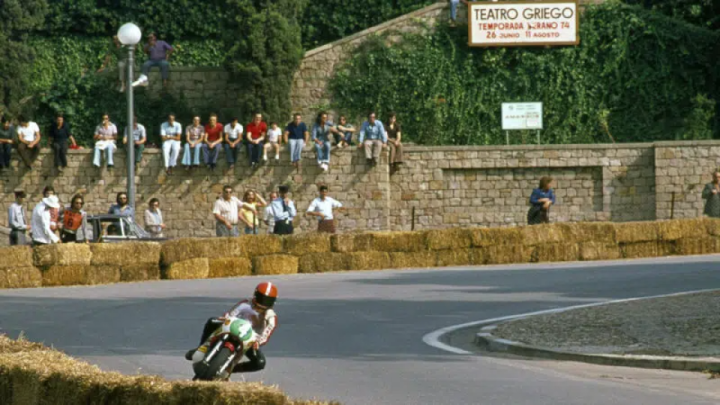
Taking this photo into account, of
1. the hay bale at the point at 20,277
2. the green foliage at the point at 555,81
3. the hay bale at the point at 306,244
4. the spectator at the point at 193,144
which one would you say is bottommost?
the hay bale at the point at 20,277

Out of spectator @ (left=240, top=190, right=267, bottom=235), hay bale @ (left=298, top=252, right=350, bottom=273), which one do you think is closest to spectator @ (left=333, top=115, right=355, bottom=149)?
spectator @ (left=240, top=190, right=267, bottom=235)

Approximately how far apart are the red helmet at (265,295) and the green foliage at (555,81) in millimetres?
32458

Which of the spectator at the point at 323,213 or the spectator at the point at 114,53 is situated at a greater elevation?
the spectator at the point at 114,53

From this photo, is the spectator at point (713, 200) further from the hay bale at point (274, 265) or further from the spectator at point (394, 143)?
the spectator at point (394, 143)

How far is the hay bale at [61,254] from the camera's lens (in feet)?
84.3

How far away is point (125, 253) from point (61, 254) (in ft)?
4.09

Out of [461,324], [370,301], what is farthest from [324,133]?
[461,324]

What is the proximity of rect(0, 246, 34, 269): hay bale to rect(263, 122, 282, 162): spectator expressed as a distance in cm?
1385

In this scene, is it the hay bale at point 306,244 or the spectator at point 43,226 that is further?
the hay bale at point 306,244

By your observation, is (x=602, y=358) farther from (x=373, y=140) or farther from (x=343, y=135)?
(x=343, y=135)

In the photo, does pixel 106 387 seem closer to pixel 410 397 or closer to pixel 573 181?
pixel 410 397

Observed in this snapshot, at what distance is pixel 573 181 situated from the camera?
135 ft

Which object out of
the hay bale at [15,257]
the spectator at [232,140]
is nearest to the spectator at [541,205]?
the spectator at [232,140]

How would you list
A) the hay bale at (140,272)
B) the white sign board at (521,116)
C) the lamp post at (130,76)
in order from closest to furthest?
the hay bale at (140,272) < the lamp post at (130,76) < the white sign board at (521,116)
